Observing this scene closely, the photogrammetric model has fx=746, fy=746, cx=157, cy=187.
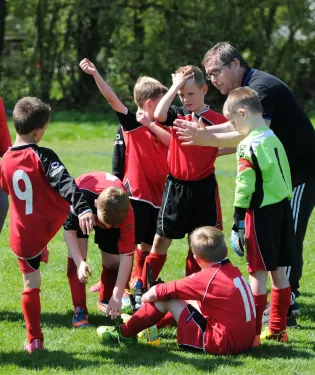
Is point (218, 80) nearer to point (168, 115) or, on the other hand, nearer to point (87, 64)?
point (168, 115)

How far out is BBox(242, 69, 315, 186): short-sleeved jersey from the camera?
538cm

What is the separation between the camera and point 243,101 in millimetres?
4953

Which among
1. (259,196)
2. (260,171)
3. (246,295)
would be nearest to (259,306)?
(246,295)

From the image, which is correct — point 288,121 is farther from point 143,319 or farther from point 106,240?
point 143,319

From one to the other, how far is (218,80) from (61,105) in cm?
1984

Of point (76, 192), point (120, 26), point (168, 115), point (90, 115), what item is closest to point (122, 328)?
point (76, 192)

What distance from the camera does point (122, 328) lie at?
512cm

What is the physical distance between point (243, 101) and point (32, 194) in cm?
152

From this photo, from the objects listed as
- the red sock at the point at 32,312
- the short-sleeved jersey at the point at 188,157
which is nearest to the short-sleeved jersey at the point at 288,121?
the short-sleeved jersey at the point at 188,157

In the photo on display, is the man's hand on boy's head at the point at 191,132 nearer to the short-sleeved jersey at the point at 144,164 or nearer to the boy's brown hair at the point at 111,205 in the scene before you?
the boy's brown hair at the point at 111,205

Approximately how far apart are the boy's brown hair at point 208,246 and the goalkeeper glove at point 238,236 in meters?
0.11

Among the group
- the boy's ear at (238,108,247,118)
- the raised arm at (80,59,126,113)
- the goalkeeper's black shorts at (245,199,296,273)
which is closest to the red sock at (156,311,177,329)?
the goalkeeper's black shorts at (245,199,296,273)

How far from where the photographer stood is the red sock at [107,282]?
19.1 ft

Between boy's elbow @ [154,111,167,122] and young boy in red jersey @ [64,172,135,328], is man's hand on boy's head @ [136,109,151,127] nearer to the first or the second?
boy's elbow @ [154,111,167,122]
